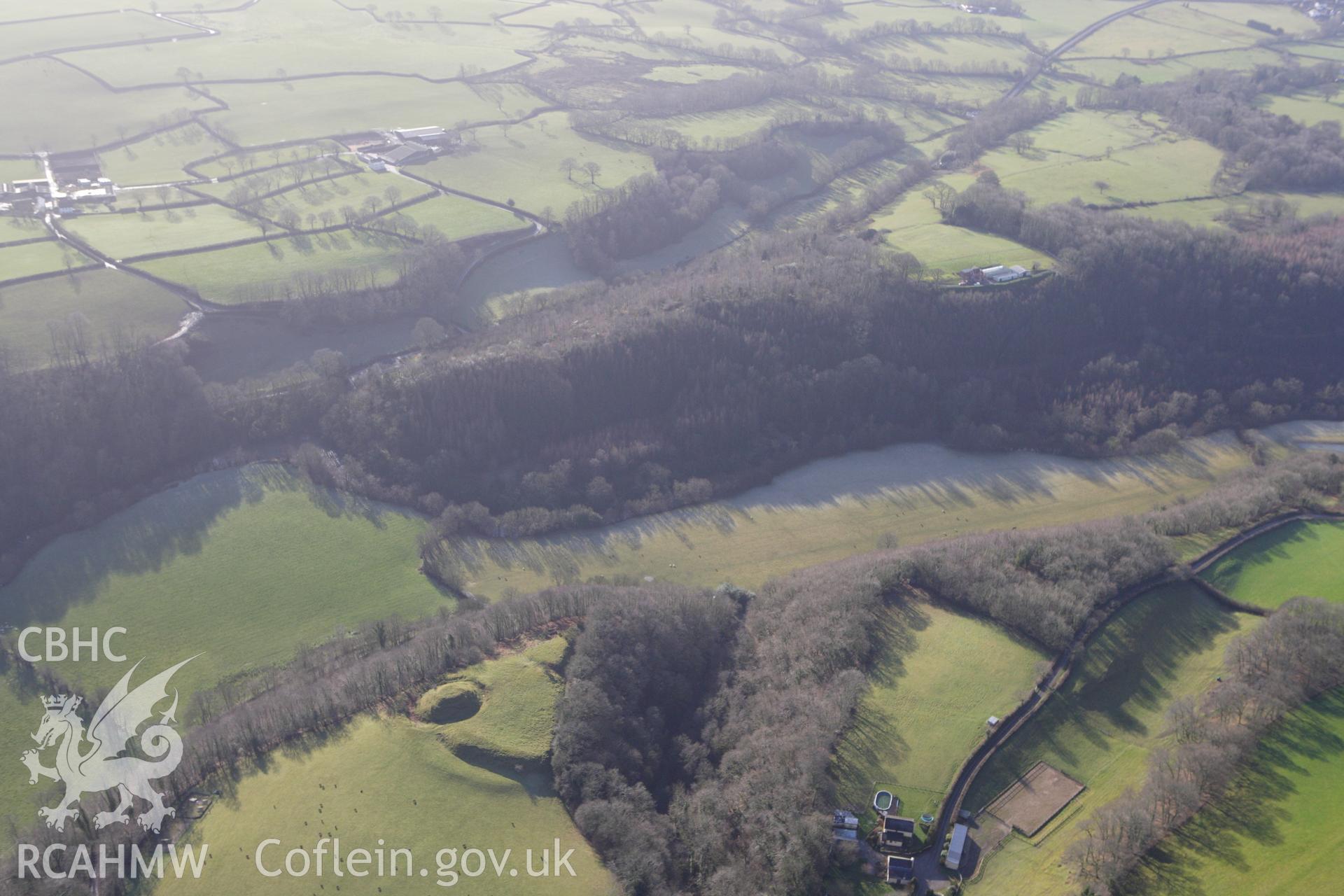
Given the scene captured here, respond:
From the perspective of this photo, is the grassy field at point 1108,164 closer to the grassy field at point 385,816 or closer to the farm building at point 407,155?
the farm building at point 407,155

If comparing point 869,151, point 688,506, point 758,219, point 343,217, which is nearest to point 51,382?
point 343,217

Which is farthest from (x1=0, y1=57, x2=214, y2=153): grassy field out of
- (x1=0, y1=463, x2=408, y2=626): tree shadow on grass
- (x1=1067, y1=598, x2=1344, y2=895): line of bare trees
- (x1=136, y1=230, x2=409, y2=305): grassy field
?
(x1=1067, y1=598, x2=1344, y2=895): line of bare trees

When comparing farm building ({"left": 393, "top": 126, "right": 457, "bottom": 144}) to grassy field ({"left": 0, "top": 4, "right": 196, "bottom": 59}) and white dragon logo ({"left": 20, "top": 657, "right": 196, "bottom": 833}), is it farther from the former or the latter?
white dragon logo ({"left": 20, "top": 657, "right": 196, "bottom": 833})

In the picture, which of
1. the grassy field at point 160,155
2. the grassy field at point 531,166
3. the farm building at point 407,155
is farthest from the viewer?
the farm building at point 407,155

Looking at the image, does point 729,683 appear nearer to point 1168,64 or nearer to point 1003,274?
point 1003,274

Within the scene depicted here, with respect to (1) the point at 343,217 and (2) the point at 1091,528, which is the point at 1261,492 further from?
(1) the point at 343,217

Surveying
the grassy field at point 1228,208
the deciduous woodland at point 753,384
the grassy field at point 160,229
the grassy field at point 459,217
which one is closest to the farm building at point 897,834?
the deciduous woodland at point 753,384
